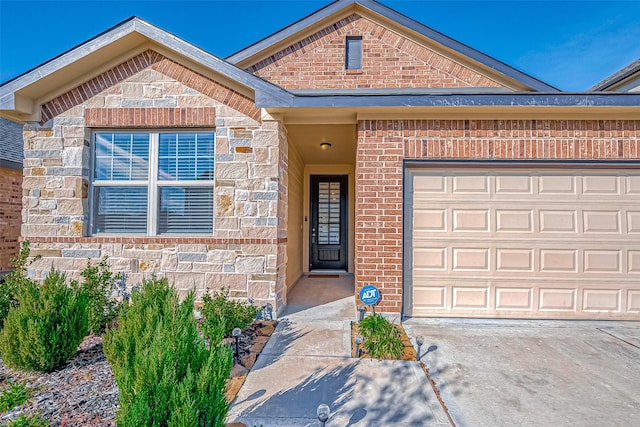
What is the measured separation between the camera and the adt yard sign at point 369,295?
4.25 m

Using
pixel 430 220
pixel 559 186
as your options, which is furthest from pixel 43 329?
pixel 559 186

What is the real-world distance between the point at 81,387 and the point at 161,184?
9.00ft

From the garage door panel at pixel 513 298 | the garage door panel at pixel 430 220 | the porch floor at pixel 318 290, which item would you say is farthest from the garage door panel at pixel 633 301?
the porch floor at pixel 318 290

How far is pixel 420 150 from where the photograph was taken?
4555mm

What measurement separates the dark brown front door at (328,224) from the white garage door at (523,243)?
13.8 ft

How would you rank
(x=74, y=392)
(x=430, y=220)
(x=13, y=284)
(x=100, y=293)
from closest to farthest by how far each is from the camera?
(x=74, y=392) → (x=13, y=284) → (x=100, y=293) → (x=430, y=220)

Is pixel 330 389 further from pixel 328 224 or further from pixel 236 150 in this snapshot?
pixel 328 224

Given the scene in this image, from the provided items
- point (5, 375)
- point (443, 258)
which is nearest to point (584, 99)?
point (443, 258)

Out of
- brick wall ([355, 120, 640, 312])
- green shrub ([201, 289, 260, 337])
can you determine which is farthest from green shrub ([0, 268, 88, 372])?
brick wall ([355, 120, 640, 312])

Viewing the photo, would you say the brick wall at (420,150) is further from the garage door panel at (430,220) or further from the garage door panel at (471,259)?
the garage door panel at (471,259)

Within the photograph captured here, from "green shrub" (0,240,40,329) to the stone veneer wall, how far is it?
0.40 feet

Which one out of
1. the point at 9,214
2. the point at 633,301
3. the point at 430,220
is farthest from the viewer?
the point at 9,214

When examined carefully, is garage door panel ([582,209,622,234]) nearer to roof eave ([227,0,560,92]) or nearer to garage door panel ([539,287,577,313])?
garage door panel ([539,287,577,313])

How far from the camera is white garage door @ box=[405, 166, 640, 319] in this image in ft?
14.9
